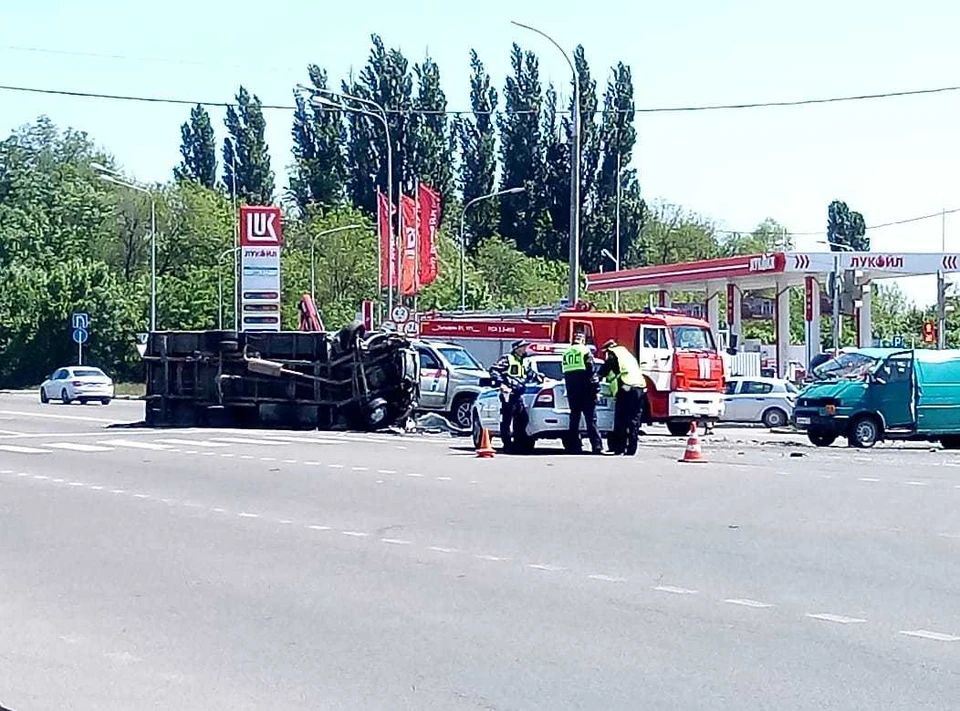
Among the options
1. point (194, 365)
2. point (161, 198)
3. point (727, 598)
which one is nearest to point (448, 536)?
point (727, 598)

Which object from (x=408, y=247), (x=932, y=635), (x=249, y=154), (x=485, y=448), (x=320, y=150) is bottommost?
(x=932, y=635)

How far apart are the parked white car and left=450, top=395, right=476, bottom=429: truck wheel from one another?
33.1 ft

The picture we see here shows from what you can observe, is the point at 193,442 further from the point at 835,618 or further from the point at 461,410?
the point at 835,618

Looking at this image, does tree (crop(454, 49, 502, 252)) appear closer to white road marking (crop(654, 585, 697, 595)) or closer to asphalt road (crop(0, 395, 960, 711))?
asphalt road (crop(0, 395, 960, 711))

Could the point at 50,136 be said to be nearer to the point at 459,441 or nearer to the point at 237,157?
the point at 237,157

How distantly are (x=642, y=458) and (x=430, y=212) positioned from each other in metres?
20.6

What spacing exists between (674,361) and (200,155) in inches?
2750

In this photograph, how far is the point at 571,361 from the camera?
2347cm

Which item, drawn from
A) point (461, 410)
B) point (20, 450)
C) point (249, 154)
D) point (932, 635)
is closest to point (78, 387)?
point (461, 410)

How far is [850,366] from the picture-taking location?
30734 mm

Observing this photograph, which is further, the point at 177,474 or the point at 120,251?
the point at 120,251

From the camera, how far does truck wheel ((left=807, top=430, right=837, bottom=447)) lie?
2927cm

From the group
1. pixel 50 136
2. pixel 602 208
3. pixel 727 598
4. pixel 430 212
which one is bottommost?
pixel 727 598

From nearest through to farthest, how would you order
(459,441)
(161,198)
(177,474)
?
(177,474)
(459,441)
(161,198)
